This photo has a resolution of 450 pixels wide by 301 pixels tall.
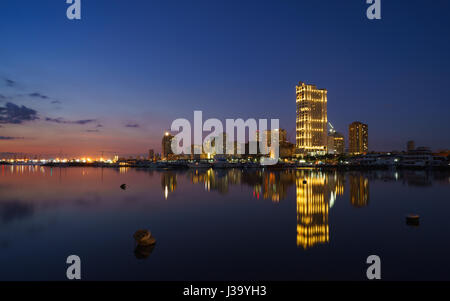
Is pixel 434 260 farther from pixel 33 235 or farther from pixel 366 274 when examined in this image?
pixel 33 235

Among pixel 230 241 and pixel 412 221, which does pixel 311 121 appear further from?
pixel 230 241

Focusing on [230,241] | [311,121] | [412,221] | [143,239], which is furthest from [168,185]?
[311,121]

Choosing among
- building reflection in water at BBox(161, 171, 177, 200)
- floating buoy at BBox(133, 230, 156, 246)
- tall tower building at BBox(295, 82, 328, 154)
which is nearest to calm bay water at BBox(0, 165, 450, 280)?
floating buoy at BBox(133, 230, 156, 246)

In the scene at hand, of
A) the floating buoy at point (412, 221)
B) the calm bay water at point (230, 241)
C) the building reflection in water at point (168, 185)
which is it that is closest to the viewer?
the calm bay water at point (230, 241)

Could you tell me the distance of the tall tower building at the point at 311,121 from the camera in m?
185

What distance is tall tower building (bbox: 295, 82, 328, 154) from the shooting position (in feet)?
607

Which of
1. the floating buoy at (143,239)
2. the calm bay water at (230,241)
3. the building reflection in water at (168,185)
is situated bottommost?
the building reflection in water at (168,185)

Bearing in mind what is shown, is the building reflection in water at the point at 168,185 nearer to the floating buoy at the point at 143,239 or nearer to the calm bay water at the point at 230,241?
the calm bay water at the point at 230,241

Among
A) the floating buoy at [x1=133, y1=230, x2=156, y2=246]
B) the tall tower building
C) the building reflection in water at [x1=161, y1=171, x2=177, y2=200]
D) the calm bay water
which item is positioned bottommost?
the building reflection in water at [x1=161, y1=171, x2=177, y2=200]

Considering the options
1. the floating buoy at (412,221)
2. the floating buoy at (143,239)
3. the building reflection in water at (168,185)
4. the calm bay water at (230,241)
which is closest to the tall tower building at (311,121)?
the building reflection in water at (168,185)

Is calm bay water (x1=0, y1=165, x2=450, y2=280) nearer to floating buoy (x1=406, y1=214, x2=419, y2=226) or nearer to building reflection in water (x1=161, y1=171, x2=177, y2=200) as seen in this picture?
floating buoy (x1=406, y1=214, x2=419, y2=226)

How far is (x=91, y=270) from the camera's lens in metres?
10.4

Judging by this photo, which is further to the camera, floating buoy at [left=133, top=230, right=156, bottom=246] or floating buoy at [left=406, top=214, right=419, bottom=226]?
floating buoy at [left=406, top=214, right=419, bottom=226]
